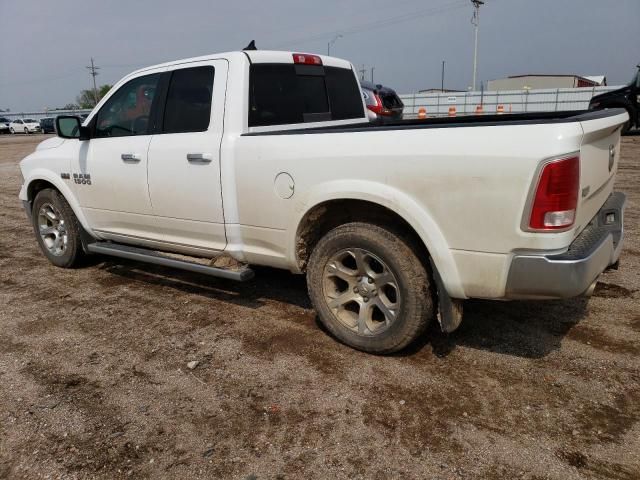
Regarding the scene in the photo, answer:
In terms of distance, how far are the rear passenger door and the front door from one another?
18cm

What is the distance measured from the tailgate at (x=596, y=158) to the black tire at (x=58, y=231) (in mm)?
4530

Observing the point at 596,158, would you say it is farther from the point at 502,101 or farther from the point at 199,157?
the point at 502,101

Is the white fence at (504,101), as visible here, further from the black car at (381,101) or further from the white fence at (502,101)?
the black car at (381,101)

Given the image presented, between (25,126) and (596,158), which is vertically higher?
(596,158)

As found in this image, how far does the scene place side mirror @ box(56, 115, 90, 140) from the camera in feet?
15.8

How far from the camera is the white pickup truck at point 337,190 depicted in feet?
8.67

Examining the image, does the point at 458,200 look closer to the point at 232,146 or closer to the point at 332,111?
the point at 232,146

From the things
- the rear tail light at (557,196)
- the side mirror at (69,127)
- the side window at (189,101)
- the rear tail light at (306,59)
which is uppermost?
the rear tail light at (306,59)

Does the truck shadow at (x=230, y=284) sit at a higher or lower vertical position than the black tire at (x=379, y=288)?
lower

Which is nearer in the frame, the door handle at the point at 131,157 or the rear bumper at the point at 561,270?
the rear bumper at the point at 561,270

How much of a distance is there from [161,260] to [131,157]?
901 millimetres

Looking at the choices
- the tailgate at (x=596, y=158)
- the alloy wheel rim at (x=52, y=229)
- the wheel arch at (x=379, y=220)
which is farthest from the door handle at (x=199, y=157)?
the tailgate at (x=596, y=158)

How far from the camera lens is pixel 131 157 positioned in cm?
438

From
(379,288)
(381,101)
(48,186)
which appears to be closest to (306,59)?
(379,288)
